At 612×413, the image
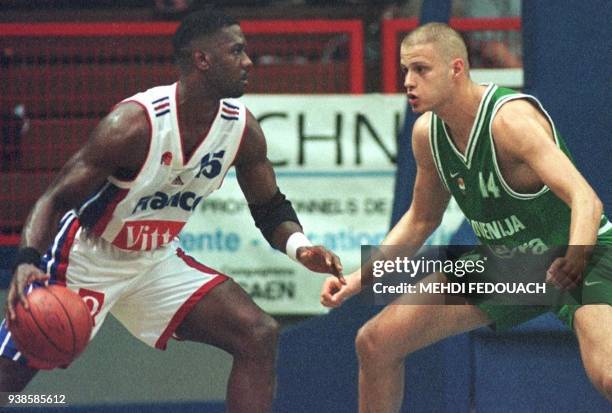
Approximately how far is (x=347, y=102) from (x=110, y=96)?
46.8 inches

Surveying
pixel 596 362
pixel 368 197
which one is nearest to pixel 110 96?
pixel 368 197

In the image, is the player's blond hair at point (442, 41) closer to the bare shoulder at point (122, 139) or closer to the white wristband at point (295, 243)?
the white wristband at point (295, 243)

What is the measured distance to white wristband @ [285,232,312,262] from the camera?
19.2 ft

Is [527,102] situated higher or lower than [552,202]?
higher

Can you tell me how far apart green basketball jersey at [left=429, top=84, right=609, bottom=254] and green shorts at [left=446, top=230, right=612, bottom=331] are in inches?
4.5

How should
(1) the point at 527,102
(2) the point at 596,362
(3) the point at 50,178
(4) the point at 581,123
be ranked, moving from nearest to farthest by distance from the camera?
(2) the point at 596,362, (1) the point at 527,102, (4) the point at 581,123, (3) the point at 50,178

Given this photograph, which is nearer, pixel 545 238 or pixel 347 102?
pixel 545 238

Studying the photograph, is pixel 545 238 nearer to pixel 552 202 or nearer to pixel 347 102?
pixel 552 202

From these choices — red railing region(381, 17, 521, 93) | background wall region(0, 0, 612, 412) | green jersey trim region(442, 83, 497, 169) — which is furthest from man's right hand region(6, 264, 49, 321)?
red railing region(381, 17, 521, 93)

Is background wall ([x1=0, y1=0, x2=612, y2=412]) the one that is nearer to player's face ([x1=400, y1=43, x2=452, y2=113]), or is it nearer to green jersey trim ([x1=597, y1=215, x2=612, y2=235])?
green jersey trim ([x1=597, y1=215, x2=612, y2=235])

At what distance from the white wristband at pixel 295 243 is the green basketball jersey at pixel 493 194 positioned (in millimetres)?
617

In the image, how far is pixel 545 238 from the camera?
557 cm

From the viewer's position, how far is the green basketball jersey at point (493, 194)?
545 cm

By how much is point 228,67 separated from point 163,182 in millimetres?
522
